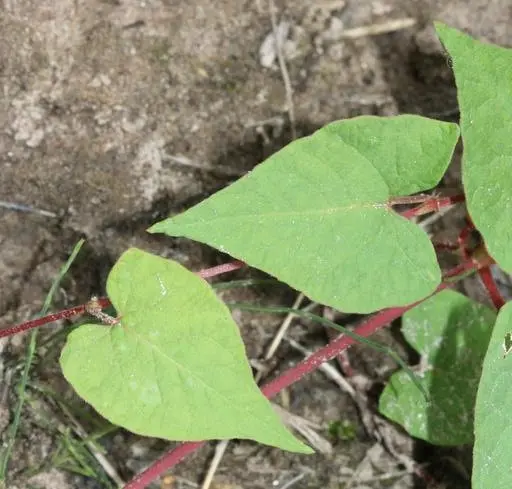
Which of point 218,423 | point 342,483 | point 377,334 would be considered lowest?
point 342,483

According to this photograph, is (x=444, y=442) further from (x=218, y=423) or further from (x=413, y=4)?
(x=413, y=4)

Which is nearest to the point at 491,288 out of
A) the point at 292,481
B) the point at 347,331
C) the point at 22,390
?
the point at 347,331

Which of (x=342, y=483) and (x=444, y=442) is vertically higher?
(x=444, y=442)

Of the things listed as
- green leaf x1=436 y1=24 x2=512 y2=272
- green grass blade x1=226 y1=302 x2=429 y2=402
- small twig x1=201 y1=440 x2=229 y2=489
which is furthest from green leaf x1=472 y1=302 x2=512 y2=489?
small twig x1=201 y1=440 x2=229 y2=489

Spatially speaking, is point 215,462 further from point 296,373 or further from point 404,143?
point 404,143

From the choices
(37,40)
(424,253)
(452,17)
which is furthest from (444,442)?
(37,40)

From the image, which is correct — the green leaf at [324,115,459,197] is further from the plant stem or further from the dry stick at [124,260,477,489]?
the plant stem
